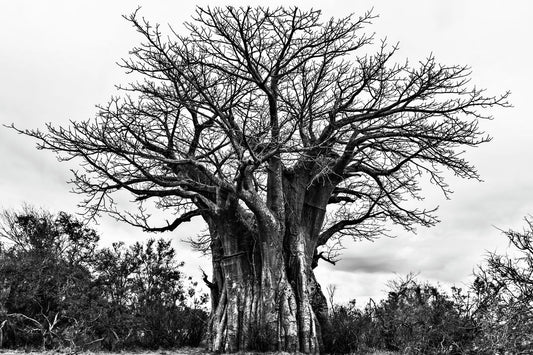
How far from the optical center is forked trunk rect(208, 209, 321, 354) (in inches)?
385

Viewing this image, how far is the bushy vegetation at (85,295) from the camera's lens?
959 centimetres

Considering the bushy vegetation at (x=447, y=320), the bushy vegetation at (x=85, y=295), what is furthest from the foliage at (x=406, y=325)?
the bushy vegetation at (x=85, y=295)

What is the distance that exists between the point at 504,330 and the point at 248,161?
204 inches

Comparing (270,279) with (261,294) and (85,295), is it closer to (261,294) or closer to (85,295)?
(261,294)

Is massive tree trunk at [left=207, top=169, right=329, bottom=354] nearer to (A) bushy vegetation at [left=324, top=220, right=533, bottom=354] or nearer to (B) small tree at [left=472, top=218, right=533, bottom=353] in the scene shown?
(A) bushy vegetation at [left=324, top=220, right=533, bottom=354]

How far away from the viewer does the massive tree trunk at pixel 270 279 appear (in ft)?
32.3

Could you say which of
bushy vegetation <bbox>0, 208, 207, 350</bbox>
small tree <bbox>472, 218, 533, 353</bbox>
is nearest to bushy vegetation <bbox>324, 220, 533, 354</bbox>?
small tree <bbox>472, 218, 533, 353</bbox>

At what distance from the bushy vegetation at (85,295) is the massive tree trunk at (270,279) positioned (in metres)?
1.36

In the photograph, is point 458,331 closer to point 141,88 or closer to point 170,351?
point 170,351

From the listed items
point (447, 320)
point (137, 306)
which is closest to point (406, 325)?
Result: point (447, 320)

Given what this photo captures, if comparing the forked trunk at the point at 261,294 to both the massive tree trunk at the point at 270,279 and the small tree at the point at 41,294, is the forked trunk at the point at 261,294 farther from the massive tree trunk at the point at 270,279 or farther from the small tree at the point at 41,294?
the small tree at the point at 41,294

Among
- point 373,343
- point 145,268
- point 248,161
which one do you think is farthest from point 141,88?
point 373,343

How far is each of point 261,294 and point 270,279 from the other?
1.24 ft

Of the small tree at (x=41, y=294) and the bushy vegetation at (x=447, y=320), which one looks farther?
the small tree at (x=41, y=294)
